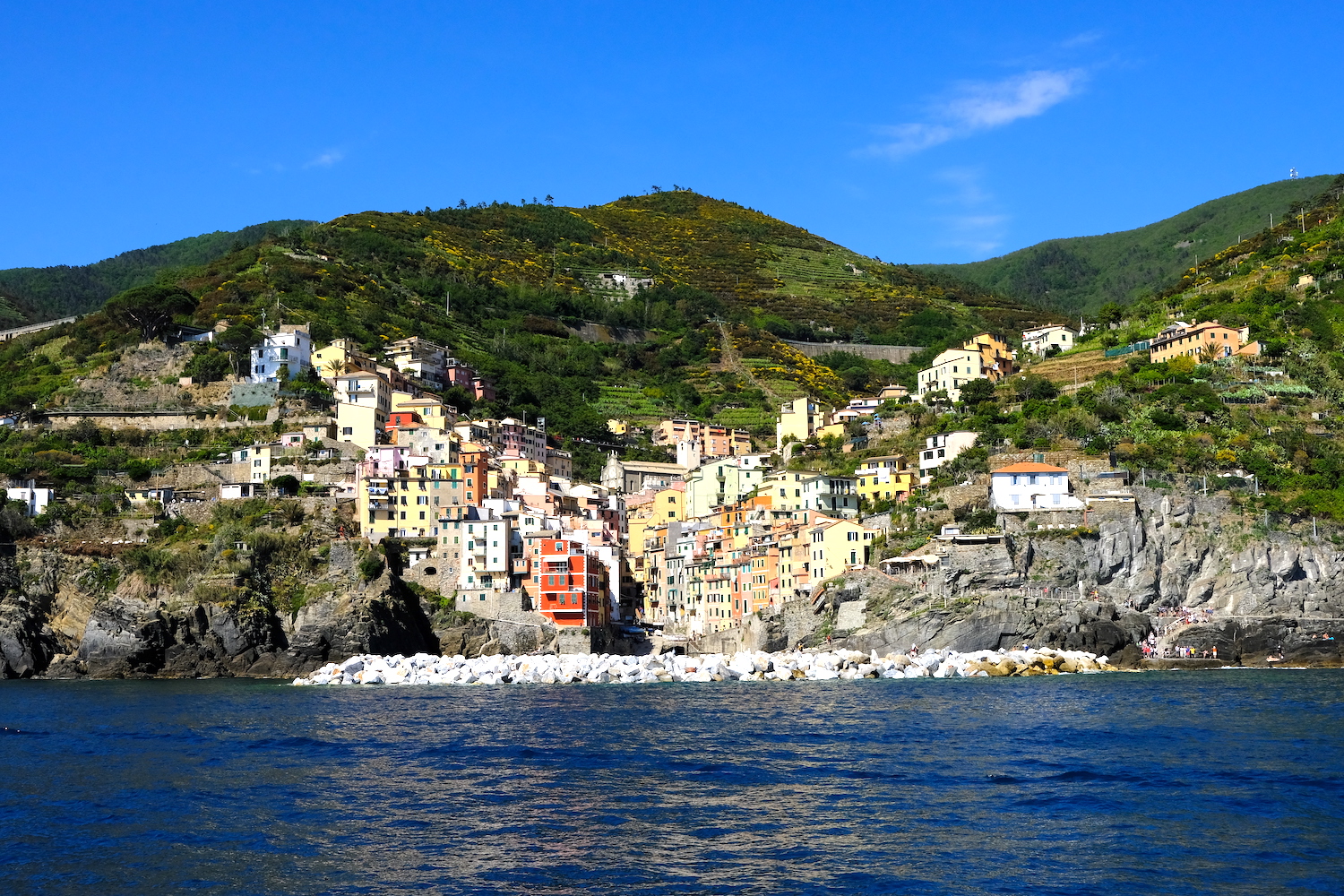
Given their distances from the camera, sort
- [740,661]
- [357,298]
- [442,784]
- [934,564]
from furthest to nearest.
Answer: [357,298] → [934,564] → [740,661] → [442,784]

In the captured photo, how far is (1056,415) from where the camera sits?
79.2 metres

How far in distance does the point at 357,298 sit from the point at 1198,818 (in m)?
102

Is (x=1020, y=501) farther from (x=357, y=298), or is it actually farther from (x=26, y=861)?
Result: (x=357, y=298)

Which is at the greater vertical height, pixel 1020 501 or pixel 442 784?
pixel 1020 501

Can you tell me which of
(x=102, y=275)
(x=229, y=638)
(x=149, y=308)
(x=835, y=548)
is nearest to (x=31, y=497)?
(x=229, y=638)

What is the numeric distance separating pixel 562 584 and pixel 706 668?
1208 cm

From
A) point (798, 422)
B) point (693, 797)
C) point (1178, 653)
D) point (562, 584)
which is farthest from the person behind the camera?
point (798, 422)

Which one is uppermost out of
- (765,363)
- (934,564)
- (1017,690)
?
(765,363)

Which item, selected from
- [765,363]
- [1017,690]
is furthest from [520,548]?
[765,363]

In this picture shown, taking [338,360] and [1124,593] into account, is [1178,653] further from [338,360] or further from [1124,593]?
[338,360]

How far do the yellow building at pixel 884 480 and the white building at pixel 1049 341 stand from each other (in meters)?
31.1

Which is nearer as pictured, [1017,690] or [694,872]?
[694,872]

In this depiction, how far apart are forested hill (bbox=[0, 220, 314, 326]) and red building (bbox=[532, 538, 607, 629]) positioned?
9433 cm

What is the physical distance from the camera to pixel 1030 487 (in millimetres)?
69375
